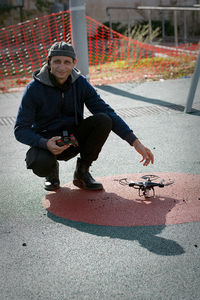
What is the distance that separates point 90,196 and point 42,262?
1.20 meters

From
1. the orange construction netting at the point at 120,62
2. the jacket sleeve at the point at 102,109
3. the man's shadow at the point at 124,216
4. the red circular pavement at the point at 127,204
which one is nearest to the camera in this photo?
the man's shadow at the point at 124,216

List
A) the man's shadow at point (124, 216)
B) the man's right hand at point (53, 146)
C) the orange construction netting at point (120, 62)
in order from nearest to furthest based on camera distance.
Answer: the man's shadow at point (124, 216) < the man's right hand at point (53, 146) < the orange construction netting at point (120, 62)

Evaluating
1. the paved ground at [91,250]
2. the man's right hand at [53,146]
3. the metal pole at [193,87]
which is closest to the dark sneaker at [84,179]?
the paved ground at [91,250]

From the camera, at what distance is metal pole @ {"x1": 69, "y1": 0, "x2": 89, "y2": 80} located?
8.68 m

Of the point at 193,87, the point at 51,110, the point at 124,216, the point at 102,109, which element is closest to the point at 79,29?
the point at 193,87

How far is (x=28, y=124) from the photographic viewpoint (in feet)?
13.4

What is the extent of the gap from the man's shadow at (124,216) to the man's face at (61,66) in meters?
1.04

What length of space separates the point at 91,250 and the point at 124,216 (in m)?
0.59

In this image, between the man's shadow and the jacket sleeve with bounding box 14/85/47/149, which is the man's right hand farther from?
the man's shadow

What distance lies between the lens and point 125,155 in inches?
216

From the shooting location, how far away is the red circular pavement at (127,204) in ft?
12.2

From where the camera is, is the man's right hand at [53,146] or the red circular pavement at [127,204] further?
the man's right hand at [53,146]

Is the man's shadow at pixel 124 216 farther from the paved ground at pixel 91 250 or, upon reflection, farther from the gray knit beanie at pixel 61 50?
the gray knit beanie at pixel 61 50

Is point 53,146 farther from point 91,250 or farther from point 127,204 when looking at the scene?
point 91,250
